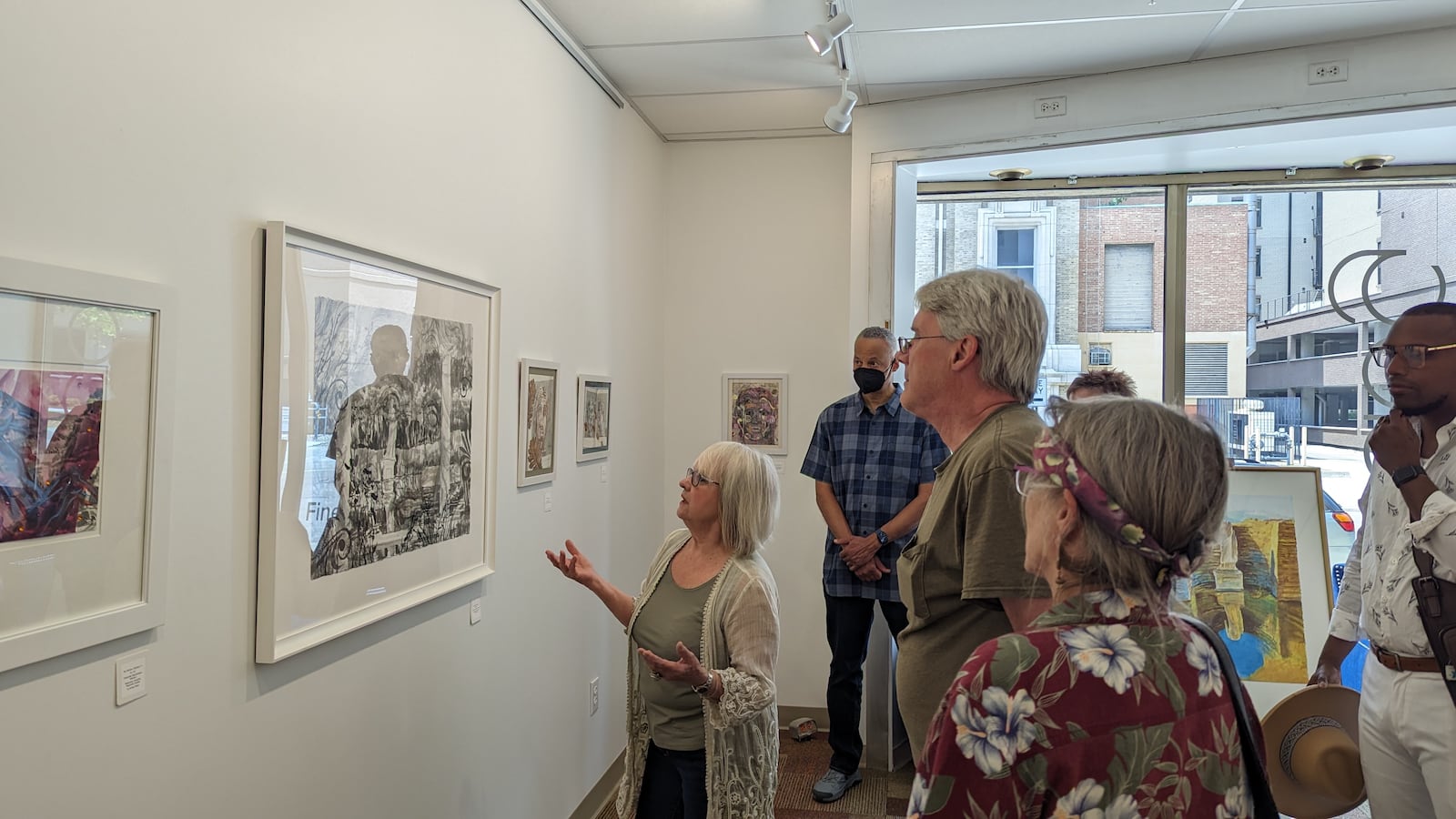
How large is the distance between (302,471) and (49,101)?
790 mm

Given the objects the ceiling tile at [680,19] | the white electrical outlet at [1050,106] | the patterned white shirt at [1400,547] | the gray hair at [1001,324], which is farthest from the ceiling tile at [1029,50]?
the gray hair at [1001,324]

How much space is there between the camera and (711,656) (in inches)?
83.7

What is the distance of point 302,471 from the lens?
1.83 m

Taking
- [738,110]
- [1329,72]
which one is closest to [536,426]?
[738,110]

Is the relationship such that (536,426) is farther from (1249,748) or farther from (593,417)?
(1249,748)

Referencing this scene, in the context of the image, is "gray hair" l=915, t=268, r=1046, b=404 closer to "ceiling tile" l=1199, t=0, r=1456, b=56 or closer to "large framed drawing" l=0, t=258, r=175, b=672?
"large framed drawing" l=0, t=258, r=175, b=672

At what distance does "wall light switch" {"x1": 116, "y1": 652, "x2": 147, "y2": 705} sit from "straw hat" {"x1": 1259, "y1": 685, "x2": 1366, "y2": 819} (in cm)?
245

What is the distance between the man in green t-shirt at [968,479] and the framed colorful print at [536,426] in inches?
64.0

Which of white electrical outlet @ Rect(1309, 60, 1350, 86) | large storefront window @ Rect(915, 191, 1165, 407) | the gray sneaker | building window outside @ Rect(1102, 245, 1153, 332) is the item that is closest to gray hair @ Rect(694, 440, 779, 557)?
the gray sneaker

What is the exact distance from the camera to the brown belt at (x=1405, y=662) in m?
1.97

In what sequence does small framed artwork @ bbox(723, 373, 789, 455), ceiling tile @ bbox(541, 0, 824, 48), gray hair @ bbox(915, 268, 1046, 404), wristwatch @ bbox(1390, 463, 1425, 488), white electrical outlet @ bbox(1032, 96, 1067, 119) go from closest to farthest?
gray hair @ bbox(915, 268, 1046, 404), wristwatch @ bbox(1390, 463, 1425, 488), ceiling tile @ bbox(541, 0, 824, 48), white electrical outlet @ bbox(1032, 96, 1067, 119), small framed artwork @ bbox(723, 373, 789, 455)

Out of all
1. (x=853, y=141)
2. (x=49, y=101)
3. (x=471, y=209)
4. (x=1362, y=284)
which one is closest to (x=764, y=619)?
(x=471, y=209)

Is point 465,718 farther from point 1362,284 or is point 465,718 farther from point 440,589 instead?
point 1362,284

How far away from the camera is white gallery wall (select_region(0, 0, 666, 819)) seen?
135cm
